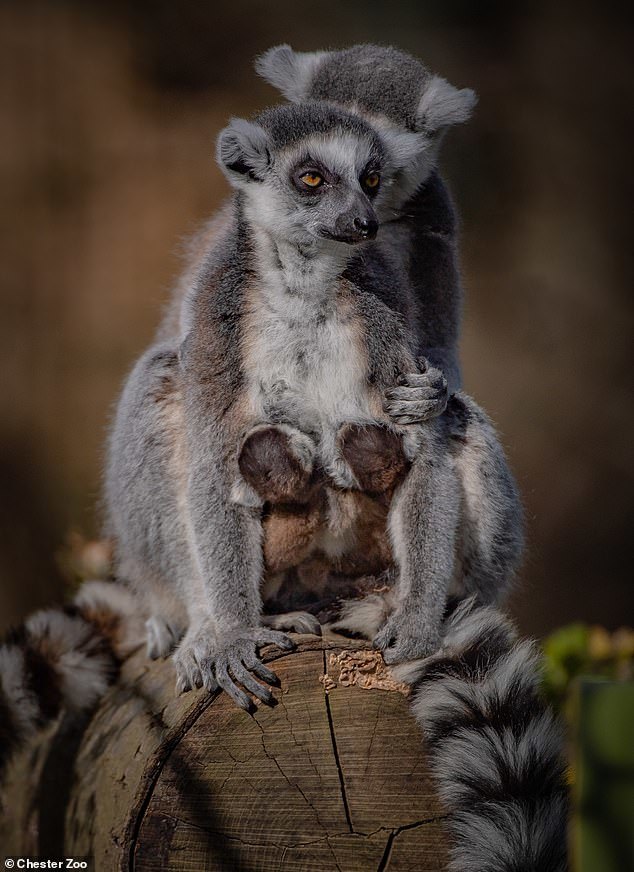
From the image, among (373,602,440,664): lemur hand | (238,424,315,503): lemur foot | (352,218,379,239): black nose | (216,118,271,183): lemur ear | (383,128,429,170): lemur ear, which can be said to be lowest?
(373,602,440,664): lemur hand

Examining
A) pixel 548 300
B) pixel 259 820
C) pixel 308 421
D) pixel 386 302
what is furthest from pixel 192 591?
pixel 548 300

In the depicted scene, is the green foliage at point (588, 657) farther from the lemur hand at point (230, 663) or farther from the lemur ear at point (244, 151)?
the lemur ear at point (244, 151)

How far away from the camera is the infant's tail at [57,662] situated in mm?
3418

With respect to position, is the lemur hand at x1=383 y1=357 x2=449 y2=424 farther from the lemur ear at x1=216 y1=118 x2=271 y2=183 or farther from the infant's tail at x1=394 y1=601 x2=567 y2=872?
the lemur ear at x1=216 y1=118 x2=271 y2=183

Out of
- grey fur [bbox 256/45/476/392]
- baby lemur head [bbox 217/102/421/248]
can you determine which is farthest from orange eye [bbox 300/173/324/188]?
grey fur [bbox 256/45/476/392]

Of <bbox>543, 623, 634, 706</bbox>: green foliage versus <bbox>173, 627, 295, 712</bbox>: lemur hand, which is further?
<bbox>543, 623, 634, 706</bbox>: green foliage

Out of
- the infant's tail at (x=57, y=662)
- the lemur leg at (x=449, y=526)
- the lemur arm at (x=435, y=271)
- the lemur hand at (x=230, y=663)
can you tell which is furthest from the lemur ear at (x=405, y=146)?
the infant's tail at (x=57, y=662)

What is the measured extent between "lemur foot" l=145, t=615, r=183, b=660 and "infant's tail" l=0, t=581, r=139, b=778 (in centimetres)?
28

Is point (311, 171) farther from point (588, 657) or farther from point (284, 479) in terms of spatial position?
point (588, 657)

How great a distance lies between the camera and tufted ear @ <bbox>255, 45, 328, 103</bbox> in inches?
161

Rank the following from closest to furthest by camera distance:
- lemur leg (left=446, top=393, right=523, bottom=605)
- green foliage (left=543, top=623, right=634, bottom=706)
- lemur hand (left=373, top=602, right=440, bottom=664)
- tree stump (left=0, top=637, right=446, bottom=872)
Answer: tree stump (left=0, top=637, right=446, bottom=872) → lemur hand (left=373, top=602, right=440, bottom=664) → lemur leg (left=446, top=393, right=523, bottom=605) → green foliage (left=543, top=623, right=634, bottom=706)

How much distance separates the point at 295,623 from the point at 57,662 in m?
1.09

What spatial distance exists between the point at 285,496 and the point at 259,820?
39.3 inches

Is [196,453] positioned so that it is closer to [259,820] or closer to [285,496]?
[285,496]
